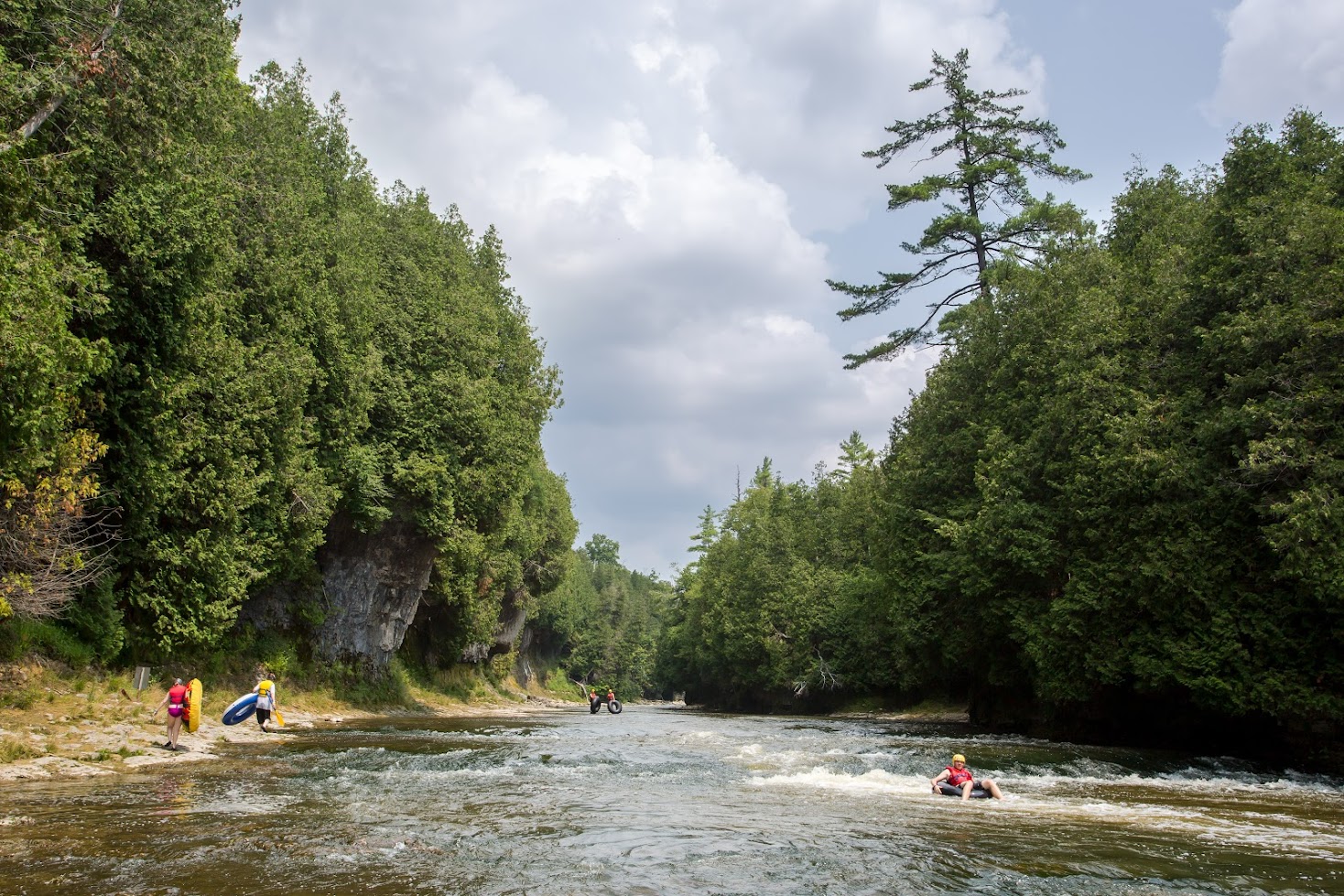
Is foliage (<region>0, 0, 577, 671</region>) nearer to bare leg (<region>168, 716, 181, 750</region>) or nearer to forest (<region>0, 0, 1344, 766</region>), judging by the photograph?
forest (<region>0, 0, 1344, 766</region>)

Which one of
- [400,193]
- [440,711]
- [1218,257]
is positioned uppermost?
[400,193]

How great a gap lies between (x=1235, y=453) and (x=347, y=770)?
2036 centimetres

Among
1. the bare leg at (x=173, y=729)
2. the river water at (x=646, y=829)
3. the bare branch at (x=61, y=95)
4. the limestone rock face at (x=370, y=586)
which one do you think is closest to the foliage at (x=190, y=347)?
the bare branch at (x=61, y=95)

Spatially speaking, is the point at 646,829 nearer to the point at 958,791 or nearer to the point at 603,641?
the point at 958,791

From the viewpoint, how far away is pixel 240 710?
21.7 metres

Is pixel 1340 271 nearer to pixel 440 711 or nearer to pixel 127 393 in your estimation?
pixel 127 393

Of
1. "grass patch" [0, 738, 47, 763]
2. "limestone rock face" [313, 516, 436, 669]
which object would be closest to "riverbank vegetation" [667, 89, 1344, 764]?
"limestone rock face" [313, 516, 436, 669]

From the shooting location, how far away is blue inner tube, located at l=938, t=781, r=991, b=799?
13.9m

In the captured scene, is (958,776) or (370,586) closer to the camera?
(958,776)

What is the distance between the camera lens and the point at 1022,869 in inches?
319

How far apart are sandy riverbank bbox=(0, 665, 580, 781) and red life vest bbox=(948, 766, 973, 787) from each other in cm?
1374

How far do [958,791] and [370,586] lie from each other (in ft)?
89.9

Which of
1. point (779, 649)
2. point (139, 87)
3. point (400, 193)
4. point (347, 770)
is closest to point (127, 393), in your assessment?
point (139, 87)

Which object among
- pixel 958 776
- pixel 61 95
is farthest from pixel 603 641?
pixel 61 95
